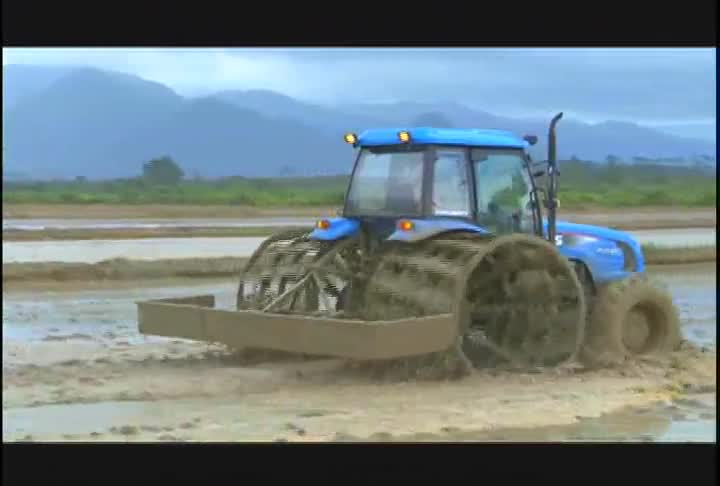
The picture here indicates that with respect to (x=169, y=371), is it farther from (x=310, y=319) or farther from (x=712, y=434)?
(x=712, y=434)

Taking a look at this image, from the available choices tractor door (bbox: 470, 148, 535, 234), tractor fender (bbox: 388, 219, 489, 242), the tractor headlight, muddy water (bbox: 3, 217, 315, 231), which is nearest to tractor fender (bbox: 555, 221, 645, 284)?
tractor door (bbox: 470, 148, 535, 234)

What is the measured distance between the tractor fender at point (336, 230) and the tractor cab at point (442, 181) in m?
0.13

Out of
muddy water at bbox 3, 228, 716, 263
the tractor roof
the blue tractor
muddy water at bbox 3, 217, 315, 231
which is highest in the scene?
the tractor roof

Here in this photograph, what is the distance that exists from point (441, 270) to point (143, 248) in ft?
50.2

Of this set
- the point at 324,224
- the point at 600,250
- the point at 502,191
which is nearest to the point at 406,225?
the point at 324,224

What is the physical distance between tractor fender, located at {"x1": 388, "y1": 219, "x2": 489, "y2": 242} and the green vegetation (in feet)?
90.0

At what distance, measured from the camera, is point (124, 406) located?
7.99 metres

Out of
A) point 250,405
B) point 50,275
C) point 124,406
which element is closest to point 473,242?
point 250,405

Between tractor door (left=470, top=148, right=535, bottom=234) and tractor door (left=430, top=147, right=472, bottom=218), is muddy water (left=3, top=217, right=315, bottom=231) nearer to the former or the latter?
tractor door (left=470, top=148, right=535, bottom=234)

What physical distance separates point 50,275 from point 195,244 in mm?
7008

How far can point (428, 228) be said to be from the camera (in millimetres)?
8891

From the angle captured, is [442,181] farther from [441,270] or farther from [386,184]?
[441,270]

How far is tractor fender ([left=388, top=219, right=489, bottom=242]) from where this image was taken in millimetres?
8805

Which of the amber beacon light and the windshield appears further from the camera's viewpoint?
the windshield
